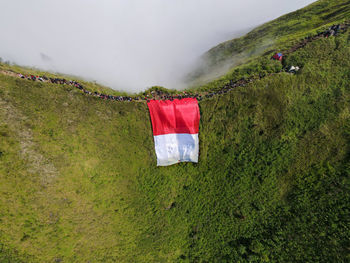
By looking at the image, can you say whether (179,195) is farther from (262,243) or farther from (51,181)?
(51,181)

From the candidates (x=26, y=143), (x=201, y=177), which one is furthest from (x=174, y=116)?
(x=26, y=143)

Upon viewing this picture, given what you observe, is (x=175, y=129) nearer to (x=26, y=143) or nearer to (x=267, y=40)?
(x=26, y=143)

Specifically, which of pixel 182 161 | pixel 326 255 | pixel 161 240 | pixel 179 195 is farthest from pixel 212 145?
pixel 326 255

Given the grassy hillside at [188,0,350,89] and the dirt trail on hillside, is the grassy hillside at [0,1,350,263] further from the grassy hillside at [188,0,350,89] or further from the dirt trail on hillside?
the grassy hillside at [188,0,350,89]

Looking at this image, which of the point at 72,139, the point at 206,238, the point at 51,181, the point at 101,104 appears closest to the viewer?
the point at 51,181

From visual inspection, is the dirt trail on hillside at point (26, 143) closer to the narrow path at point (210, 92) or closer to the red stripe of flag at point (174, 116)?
the narrow path at point (210, 92)

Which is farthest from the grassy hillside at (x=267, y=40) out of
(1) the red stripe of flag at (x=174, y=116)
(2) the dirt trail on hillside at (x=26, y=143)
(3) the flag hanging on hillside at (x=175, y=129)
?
(2) the dirt trail on hillside at (x=26, y=143)
